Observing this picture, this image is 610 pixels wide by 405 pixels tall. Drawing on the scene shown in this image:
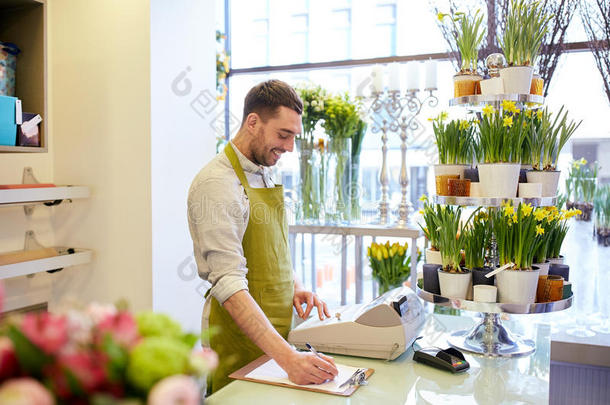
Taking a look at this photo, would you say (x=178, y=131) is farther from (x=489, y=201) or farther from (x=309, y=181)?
(x=489, y=201)

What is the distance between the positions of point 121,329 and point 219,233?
1.02 meters

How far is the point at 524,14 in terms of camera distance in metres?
1.83

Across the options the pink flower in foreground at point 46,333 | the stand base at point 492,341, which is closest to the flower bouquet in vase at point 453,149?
the stand base at point 492,341

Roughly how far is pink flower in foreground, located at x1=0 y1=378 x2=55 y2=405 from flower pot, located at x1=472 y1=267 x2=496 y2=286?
148 centimetres

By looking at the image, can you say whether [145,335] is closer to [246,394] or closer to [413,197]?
[246,394]

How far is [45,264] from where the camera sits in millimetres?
2254

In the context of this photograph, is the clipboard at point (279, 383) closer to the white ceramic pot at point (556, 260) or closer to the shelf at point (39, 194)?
the white ceramic pot at point (556, 260)

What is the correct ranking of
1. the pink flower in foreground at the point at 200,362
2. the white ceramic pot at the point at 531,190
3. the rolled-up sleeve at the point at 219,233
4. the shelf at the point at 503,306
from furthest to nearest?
1. the white ceramic pot at the point at 531,190
2. the shelf at the point at 503,306
3. the rolled-up sleeve at the point at 219,233
4. the pink flower in foreground at the point at 200,362

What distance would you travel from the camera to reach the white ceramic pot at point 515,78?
1.82 metres

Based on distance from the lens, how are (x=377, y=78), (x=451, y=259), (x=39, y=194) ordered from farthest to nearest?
(x=377, y=78)
(x=39, y=194)
(x=451, y=259)

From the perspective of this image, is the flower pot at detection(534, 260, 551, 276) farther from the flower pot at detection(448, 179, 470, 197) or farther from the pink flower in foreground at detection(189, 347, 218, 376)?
the pink flower in foreground at detection(189, 347, 218, 376)

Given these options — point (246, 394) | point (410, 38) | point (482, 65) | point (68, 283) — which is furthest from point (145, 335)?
point (410, 38)

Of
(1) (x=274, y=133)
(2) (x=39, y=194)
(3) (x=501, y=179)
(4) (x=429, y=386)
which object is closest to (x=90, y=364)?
(4) (x=429, y=386)

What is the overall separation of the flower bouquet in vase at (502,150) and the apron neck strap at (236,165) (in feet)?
2.61
